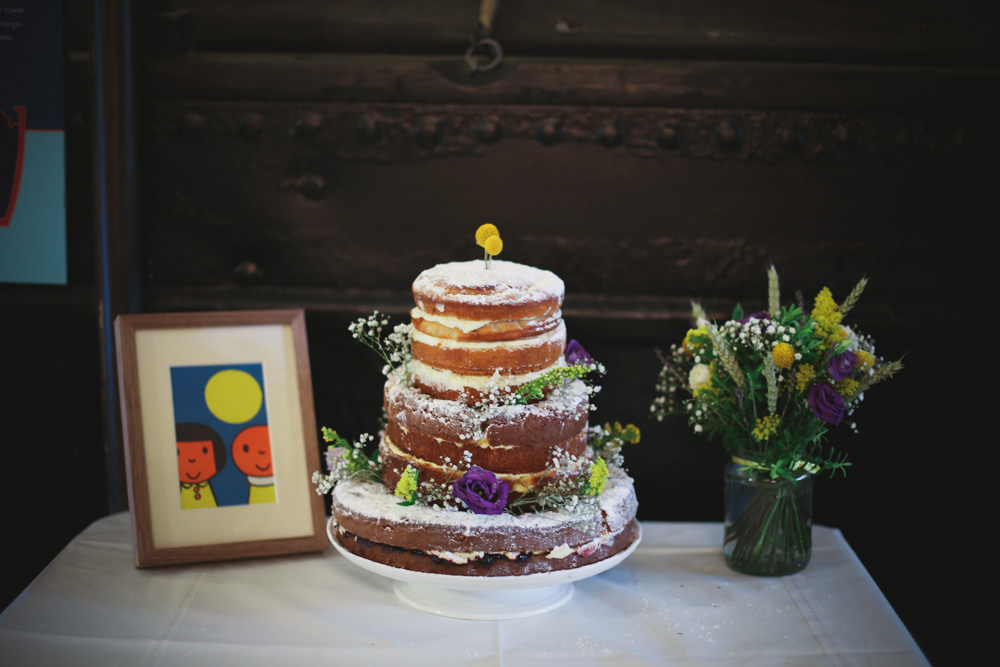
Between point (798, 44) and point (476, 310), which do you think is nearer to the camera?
point (476, 310)

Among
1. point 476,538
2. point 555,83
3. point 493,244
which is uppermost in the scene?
point 555,83

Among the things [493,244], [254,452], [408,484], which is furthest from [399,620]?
[493,244]

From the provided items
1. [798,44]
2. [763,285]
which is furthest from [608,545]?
[798,44]

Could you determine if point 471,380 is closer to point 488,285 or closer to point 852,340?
point 488,285

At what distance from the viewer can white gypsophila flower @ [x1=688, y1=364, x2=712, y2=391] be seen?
1.81 metres

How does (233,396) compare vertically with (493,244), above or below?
below

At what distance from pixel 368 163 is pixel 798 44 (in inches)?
43.1

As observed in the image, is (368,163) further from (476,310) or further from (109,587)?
(109,587)

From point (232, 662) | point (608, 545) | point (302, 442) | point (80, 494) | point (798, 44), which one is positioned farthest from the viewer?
point (80, 494)

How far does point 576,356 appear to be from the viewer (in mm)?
1835

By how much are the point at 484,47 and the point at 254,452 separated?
111 cm

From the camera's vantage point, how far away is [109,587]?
1.74 meters

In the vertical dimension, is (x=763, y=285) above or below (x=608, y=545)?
above

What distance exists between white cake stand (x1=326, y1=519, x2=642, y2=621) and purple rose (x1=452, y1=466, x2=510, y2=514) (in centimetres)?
13
